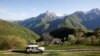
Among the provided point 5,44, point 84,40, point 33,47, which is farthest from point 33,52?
point 84,40

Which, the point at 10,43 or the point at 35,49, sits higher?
the point at 10,43

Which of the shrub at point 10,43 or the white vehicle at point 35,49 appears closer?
Answer: the white vehicle at point 35,49

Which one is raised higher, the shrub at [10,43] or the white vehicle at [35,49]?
the shrub at [10,43]

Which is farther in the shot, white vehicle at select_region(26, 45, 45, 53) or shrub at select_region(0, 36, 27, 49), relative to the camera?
shrub at select_region(0, 36, 27, 49)

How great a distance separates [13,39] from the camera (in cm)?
8819

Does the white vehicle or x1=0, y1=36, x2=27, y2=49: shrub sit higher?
x1=0, y1=36, x2=27, y2=49: shrub

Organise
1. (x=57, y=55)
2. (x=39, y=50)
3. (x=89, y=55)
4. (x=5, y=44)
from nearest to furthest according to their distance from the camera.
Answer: (x=57, y=55) → (x=89, y=55) → (x=39, y=50) → (x=5, y=44)

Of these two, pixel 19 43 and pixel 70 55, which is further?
pixel 19 43

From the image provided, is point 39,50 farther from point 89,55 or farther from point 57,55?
point 57,55

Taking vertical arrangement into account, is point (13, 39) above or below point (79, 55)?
above

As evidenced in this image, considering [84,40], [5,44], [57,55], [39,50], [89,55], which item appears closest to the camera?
[57,55]

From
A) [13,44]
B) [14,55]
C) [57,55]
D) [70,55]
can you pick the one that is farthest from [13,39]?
[57,55]

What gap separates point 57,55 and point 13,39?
4245 cm

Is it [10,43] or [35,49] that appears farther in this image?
[10,43]
